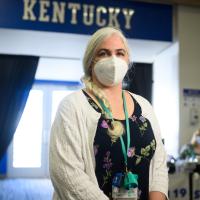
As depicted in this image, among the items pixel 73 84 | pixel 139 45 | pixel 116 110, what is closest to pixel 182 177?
pixel 139 45

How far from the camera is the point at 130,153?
3.59 feet

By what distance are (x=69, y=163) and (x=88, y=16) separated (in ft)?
8.66

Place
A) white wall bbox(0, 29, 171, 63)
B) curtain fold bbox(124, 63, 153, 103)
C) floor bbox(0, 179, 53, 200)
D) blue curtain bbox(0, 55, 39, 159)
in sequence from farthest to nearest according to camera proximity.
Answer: floor bbox(0, 179, 53, 200) < curtain fold bbox(124, 63, 153, 103) < blue curtain bbox(0, 55, 39, 159) < white wall bbox(0, 29, 171, 63)

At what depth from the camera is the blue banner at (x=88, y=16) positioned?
3.31 m

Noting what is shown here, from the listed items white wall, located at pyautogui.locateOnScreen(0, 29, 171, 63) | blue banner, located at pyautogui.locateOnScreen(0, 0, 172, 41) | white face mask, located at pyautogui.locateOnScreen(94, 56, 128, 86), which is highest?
blue banner, located at pyautogui.locateOnScreen(0, 0, 172, 41)

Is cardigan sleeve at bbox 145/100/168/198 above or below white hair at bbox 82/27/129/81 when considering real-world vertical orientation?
below

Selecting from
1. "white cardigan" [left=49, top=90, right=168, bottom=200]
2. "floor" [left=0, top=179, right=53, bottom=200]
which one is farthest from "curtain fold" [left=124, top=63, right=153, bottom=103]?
"white cardigan" [left=49, top=90, right=168, bottom=200]

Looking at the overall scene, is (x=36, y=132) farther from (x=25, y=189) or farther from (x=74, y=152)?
(x=74, y=152)

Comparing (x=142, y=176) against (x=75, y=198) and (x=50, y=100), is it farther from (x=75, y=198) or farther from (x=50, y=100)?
(x=50, y=100)

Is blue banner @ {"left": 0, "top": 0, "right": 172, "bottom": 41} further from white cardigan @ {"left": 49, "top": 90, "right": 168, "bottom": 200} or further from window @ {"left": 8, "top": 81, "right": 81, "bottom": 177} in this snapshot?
window @ {"left": 8, "top": 81, "right": 81, "bottom": 177}

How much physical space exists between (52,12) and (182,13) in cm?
141

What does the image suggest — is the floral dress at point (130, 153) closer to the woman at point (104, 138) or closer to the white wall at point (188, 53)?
the woman at point (104, 138)

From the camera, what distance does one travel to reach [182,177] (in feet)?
10.3

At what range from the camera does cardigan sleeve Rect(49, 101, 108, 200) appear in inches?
40.4
